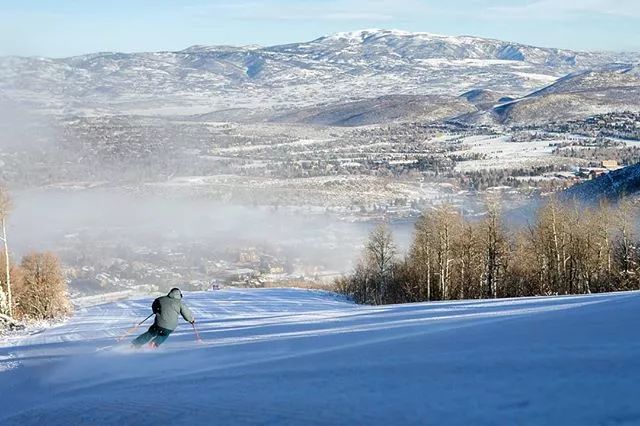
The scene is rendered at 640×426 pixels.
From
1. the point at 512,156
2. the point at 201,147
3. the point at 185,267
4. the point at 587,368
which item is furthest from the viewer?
the point at 201,147

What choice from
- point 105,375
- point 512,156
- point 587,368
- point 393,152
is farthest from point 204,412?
point 393,152

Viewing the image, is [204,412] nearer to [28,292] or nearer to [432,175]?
[28,292]

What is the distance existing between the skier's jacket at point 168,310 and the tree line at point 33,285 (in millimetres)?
15343

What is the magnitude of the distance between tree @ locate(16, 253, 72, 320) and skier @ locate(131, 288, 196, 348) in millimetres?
15581

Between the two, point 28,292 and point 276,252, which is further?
point 276,252

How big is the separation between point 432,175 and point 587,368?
116237 millimetres

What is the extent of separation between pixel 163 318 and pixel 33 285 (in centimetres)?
1831

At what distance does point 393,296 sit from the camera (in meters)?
35.4

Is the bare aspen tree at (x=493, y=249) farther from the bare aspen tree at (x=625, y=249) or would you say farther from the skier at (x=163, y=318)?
the skier at (x=163, y=318)

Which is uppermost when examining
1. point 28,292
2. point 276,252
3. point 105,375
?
point 105,375

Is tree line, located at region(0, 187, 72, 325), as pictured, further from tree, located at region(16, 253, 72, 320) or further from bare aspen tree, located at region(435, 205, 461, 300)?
bare aspen tree, located at region(435, 205, 461, 300)

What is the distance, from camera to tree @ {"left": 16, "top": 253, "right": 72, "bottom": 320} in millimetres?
26578

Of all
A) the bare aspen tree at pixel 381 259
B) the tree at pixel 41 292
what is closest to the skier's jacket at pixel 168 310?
the tree at pixel 41 292

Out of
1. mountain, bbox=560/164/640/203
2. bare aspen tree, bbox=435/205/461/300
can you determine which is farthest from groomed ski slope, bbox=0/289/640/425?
mountain, bbox=560/164/640/203
